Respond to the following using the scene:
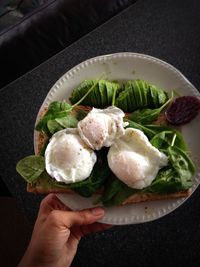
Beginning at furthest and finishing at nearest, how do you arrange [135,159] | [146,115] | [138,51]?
[138,51], [146,115], [135,159]

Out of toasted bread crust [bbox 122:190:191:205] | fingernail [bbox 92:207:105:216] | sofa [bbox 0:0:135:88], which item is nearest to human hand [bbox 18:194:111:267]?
fingernail [bbox 92:207:105:216]

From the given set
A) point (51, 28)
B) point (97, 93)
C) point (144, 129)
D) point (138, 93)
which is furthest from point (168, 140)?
point (51, 28)

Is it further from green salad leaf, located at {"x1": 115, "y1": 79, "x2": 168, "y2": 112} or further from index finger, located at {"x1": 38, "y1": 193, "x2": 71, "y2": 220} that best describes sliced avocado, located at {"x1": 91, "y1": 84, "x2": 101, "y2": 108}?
index finger, located at {"x1": 38, "y1": 193, "x2": 71, "y2": 220}

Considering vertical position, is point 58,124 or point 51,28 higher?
point 51,28

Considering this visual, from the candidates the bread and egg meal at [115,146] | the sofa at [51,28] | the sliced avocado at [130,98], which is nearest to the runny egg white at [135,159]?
the bread and egg meal at [115,146]

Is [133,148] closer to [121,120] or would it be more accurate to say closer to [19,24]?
[121,120]

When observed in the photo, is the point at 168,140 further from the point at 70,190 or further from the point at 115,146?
the point at 70,190

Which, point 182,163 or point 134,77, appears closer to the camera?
point 182,163
